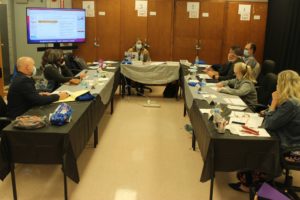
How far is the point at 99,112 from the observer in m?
4.18

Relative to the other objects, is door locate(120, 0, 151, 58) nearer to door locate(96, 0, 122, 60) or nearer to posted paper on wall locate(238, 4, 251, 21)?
door locate(96, 0, 122, 60)

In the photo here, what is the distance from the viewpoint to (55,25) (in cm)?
679

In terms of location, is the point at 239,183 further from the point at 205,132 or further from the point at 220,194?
the point at 205,132

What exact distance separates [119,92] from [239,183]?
4.15 m

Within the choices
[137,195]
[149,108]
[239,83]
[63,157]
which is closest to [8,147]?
[63,157]

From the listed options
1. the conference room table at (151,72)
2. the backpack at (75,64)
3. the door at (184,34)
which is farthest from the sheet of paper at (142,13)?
the backpack at (75,64)

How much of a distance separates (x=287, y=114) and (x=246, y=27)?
5644 mm

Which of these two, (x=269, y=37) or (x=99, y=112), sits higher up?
(x=269, y=37)

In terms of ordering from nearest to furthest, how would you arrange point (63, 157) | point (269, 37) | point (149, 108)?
point (63, 157) → point (149, 108) → point (269, 37)

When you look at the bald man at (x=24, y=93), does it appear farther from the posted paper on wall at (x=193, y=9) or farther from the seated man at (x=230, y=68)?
the posted paper on wall at (x=193, y=9)

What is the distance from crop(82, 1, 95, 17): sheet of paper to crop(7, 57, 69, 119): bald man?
4.75 metres

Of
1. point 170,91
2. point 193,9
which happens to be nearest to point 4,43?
point 170,91

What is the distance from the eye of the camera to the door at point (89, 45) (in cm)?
798

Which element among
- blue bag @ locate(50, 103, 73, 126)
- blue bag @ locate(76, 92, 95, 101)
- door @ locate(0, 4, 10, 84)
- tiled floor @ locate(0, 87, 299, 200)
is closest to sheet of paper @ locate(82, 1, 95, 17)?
door @ locate(0, 4, 10, 84)
